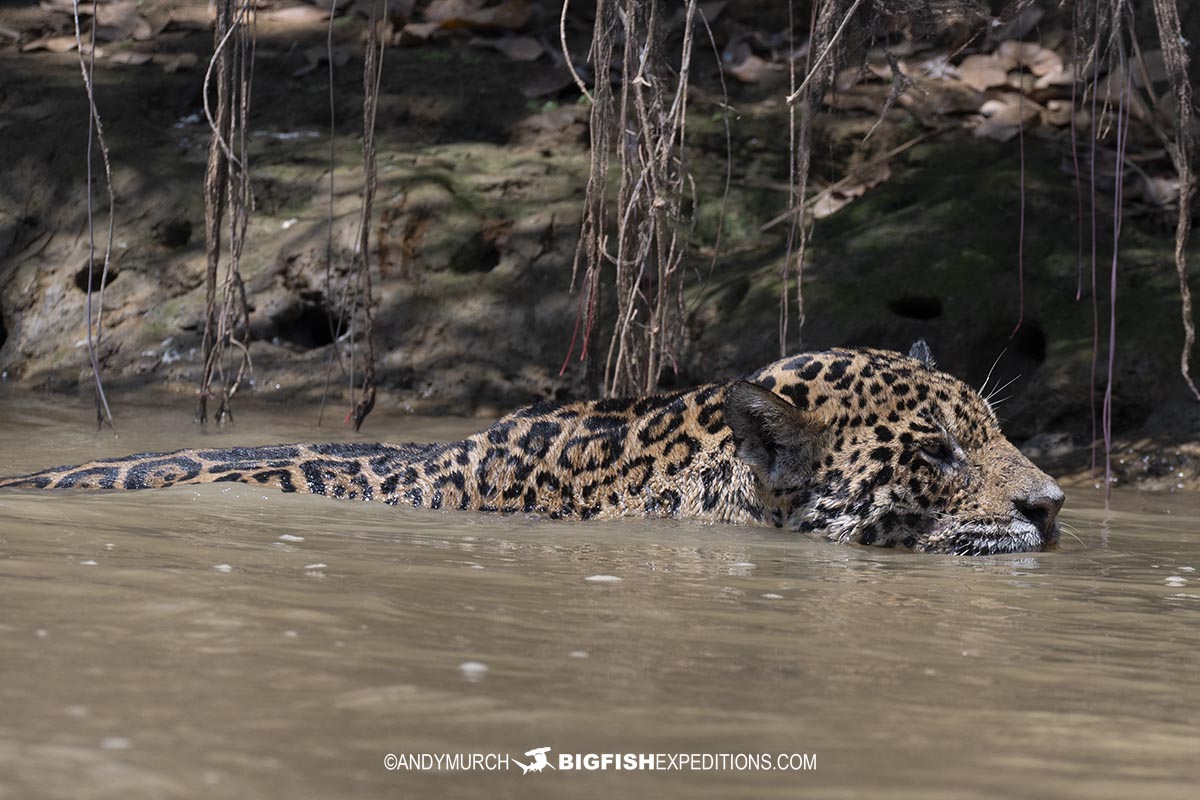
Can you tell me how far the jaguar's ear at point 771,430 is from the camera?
495 cm

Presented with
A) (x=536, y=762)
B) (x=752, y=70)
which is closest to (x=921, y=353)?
(x=536, y=762)

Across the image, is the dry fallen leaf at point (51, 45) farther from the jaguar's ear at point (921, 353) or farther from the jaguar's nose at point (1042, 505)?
the jaguar's nose at point (1042, 505)

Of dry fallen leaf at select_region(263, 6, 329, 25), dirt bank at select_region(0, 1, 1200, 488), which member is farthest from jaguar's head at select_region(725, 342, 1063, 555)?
dry fallen leaf at select_region(263, 6, 329, 25)

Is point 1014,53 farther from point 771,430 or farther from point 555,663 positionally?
point 555,663

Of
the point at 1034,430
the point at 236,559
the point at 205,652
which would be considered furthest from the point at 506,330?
the point at 205,652

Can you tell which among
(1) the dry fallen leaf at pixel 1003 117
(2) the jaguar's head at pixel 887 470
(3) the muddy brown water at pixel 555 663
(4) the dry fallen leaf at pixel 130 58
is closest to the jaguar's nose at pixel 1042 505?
(2) the jaguar's head at pixel 887 470

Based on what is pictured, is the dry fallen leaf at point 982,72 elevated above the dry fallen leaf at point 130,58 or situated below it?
below

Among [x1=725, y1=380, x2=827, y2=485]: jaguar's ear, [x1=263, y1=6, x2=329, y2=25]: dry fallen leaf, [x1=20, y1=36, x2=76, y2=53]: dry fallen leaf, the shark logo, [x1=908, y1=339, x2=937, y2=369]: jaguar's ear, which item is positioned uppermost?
[x1=263, y1=6, x2=329, y2=25]: dry fallen leaf

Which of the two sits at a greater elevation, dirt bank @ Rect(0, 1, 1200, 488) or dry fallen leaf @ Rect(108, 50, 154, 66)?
dry fallen leaf @ Rect(108, 50, 154, 66)

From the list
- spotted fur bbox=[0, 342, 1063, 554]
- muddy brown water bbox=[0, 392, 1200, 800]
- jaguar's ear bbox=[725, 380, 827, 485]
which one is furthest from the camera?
spotted fur bbox=[0, 342, 1063, 554]

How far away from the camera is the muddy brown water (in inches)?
82.0

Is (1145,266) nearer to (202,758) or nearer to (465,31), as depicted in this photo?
(465,31)

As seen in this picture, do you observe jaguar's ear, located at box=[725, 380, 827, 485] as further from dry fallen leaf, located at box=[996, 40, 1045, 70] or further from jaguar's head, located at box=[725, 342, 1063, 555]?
dry fallen leaf, located at box=[996, 40, 1045, 70]

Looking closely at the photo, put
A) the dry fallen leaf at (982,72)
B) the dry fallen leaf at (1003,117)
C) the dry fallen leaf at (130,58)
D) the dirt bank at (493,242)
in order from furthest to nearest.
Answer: the dry fallen leaf at (130,58) → the dry fallen leaf at (982,72) → the dry fallen leaf at (1003,117) → the dirt bank at (493,242)
